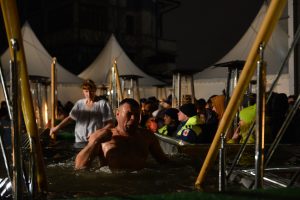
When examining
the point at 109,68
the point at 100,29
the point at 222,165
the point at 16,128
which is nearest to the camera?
the point at 16,128

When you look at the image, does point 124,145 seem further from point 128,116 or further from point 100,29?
point 100,29

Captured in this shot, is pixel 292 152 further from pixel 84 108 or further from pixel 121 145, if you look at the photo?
pixel 84 108

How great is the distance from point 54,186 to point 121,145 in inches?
33.1

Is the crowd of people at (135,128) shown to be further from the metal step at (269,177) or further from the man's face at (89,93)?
the metal step at (269,177)

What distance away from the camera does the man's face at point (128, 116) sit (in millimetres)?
3934

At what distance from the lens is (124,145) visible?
4.23m

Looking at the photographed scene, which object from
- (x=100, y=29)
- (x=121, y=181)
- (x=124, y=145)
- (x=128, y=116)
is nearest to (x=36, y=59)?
(x=124, y=145)

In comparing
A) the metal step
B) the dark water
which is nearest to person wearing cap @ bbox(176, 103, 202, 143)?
the dark water

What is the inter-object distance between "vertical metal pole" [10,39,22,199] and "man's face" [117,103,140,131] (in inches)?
84.9

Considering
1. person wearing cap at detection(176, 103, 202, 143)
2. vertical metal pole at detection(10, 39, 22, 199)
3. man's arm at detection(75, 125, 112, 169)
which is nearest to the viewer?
vertical metal pole at detection(10, 39, 22, 199)

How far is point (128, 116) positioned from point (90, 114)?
241 cm

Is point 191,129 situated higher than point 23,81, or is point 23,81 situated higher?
point 23,81

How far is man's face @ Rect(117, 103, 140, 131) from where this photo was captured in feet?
12.9

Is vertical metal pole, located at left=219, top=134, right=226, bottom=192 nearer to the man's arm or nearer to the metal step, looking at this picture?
the metal step
